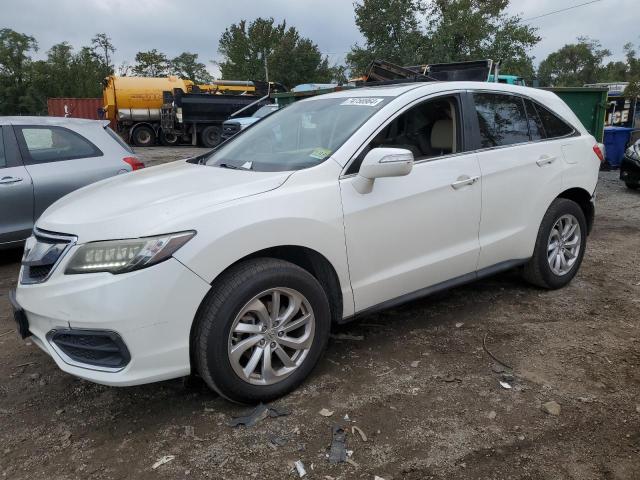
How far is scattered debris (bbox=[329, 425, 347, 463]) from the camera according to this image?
2418 mm

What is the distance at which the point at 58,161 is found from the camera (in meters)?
5.43

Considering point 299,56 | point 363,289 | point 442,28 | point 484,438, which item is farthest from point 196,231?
point 299,56

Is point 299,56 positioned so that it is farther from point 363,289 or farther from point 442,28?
point 363,289

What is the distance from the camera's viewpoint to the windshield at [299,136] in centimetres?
317

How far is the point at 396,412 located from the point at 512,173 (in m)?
2.00

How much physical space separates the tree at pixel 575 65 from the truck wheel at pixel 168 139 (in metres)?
53.5

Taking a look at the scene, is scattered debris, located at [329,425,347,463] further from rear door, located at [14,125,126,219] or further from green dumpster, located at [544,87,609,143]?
green dumpster, located at [544,87,609,143]

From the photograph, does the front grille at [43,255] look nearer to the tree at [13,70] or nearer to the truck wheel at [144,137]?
the truck wheel at [144,137]

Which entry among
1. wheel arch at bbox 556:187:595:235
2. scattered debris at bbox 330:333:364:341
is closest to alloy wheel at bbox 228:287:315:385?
scattered debris at bbox 330:333:364:341

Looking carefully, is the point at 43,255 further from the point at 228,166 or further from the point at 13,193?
the point at 13,193

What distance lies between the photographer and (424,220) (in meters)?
3.30

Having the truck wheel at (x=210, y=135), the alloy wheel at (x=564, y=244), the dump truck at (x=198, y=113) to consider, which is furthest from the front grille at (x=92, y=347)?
the truck wheel at (x=210, y=135)

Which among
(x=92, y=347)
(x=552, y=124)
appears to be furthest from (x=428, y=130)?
(x=92, y=347)

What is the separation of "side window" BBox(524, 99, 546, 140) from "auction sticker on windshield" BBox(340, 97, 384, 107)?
1447 mm
